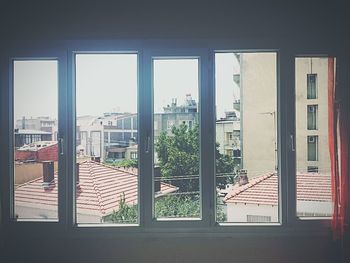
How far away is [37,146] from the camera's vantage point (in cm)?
294

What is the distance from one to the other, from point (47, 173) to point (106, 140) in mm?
624

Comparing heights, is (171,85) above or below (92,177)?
above

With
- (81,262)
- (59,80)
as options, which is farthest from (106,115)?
(81,262)

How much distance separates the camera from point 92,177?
2930 millimetres

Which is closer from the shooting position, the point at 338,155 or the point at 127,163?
the point at 338,155

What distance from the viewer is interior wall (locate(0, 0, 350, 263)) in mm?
2779

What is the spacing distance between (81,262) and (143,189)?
0.84 meters

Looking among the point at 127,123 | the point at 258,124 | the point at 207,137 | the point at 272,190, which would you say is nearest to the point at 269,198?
the point at 272,190

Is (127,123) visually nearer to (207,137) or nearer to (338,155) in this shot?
(207,137)

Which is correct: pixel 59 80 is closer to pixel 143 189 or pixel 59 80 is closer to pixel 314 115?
pixel 143 189

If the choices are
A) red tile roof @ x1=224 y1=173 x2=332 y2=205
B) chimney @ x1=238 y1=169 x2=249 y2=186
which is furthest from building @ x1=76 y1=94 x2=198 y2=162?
red tile roof @ x1=224 y1=173 x2=332 y2=205

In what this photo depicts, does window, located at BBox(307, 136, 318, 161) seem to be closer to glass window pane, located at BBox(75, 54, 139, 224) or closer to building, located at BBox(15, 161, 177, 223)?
building, located at BBox(15, 161, 177, 223)
